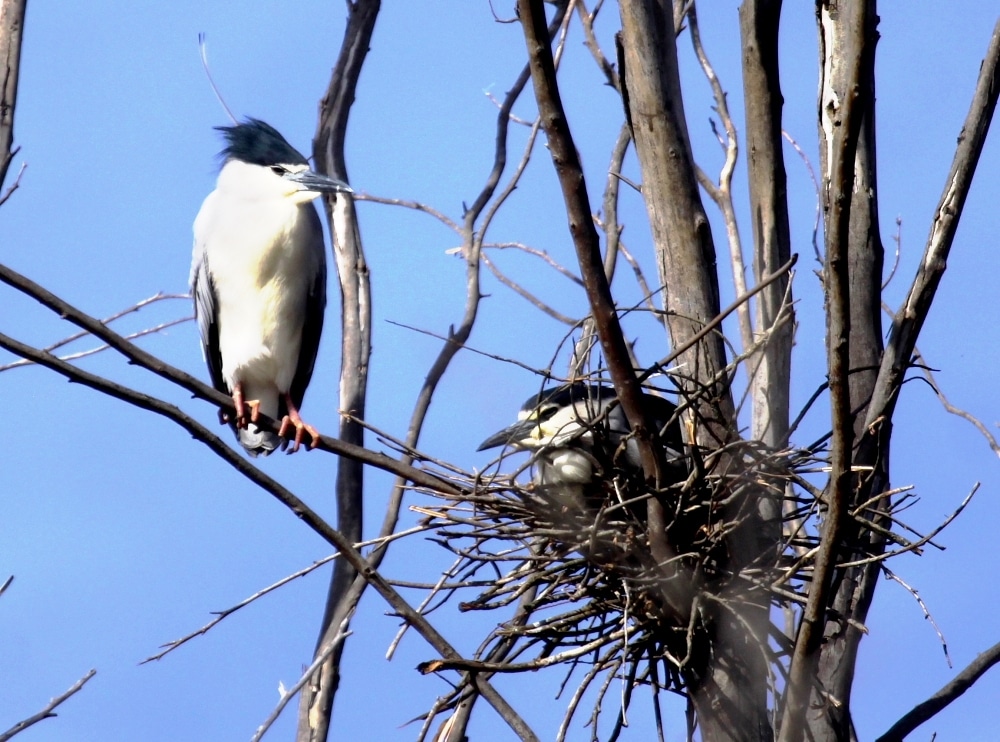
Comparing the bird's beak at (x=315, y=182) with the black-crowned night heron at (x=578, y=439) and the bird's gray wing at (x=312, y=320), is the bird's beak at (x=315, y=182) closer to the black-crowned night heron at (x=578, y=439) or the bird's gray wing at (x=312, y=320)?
the bird's gray wing at (x=312, y=320)

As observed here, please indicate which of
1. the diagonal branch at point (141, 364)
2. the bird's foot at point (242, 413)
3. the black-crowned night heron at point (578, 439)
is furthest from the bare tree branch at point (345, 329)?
the diagonal branch at point (141, 364)

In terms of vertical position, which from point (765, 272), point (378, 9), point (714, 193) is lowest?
point (765, 272)

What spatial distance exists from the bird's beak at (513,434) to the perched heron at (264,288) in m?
1.07

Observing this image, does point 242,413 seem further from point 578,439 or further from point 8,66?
point 8,66

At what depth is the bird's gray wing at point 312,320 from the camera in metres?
5.31

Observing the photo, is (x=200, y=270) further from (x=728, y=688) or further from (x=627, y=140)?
(x=728, y=688)

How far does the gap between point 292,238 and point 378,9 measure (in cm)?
141

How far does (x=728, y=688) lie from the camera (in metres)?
3.33

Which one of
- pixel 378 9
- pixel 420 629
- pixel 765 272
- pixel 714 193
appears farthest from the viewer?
pixel 378 9

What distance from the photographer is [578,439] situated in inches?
139

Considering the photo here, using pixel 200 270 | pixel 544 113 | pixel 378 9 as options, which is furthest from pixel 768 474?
pixel 378 9

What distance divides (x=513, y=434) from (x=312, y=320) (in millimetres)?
1780

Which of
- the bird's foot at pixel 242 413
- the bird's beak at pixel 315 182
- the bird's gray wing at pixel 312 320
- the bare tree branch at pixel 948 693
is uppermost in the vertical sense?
the bird's beak at pixel 315 182

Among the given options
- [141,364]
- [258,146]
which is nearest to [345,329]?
[258,146]
